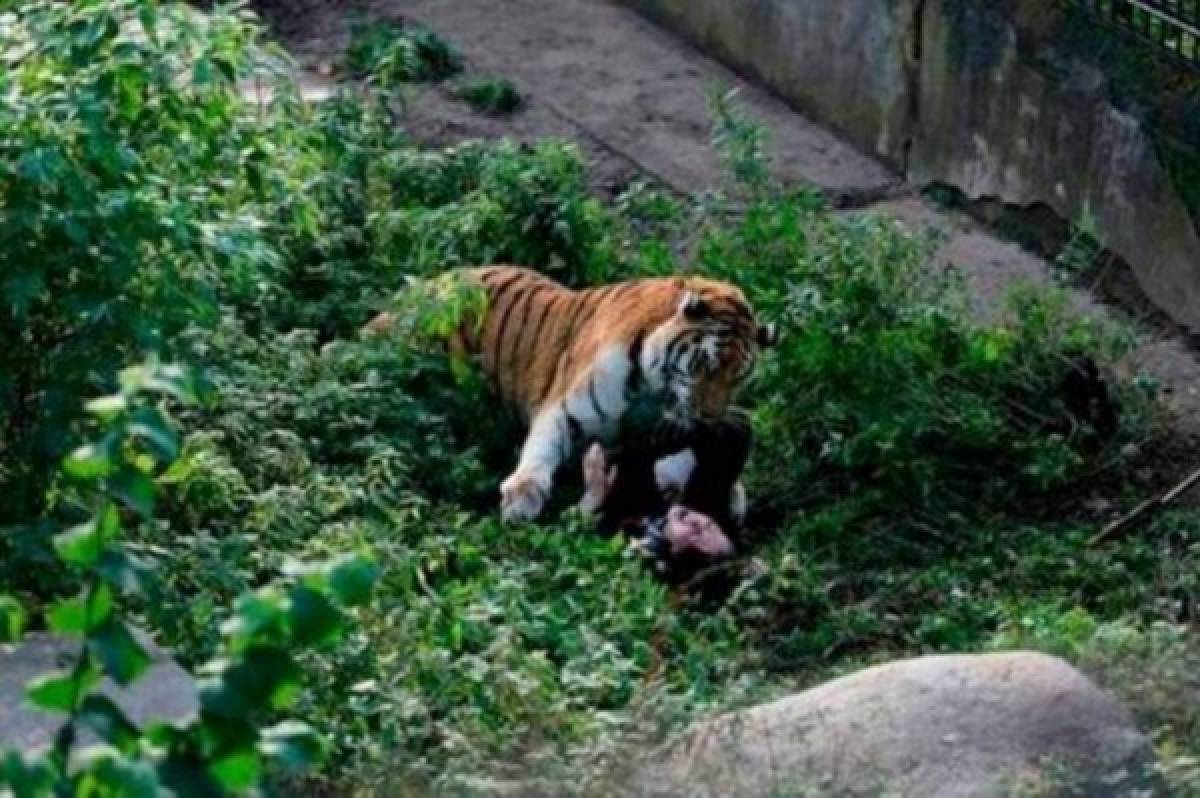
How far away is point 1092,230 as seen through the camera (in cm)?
948

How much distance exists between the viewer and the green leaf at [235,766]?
10.6 feet

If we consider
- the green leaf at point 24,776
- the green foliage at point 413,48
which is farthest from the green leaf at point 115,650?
the green foliage at point 413,48

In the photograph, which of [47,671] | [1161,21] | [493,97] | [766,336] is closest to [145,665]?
[47,671]

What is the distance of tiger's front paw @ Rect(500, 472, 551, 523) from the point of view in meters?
8.04

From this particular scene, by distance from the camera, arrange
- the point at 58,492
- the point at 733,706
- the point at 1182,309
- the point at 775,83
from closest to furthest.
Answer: the point at 733,706
the point at 58,492
the point at 1182,309
the point at 775,83

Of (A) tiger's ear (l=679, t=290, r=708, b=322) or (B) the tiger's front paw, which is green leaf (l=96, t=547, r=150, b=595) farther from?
(A) tiger's ear (l=679, t=290, r=708, b=322)

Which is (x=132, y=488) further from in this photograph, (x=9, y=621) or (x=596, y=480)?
(x=596, y=480)

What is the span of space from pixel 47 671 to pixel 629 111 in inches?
223

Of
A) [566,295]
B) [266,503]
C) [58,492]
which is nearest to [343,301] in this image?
[566,295]

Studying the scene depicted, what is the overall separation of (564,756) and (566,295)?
9.84 feet

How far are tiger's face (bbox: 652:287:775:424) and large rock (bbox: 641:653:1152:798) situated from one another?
2.41 meters

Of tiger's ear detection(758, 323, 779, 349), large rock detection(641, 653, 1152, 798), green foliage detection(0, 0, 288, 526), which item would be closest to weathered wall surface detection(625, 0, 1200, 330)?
tiger's ear detection(758, 323, 779, 349)

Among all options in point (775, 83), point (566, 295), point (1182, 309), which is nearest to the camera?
point (566, 295)

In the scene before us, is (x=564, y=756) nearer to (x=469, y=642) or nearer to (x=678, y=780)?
(x=678, y=780)
